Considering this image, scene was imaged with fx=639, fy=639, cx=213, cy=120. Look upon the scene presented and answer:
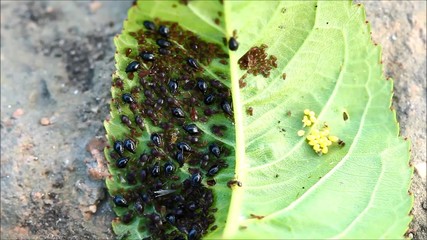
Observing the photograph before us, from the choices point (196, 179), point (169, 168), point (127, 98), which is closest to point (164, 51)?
point (127, 98)

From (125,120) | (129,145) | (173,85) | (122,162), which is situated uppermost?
(173,85)

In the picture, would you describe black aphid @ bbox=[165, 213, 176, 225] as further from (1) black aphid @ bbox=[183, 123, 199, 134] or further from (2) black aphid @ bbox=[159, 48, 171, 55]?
(2) black aphid @ bbox=[159, 48, 171, 55]

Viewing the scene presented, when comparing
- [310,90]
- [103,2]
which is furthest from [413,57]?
[103,2]

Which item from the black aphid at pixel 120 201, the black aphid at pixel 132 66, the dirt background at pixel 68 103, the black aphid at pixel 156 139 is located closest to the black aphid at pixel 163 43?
the black aphid at pixel 132 66

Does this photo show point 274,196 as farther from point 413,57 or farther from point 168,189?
point 413,57

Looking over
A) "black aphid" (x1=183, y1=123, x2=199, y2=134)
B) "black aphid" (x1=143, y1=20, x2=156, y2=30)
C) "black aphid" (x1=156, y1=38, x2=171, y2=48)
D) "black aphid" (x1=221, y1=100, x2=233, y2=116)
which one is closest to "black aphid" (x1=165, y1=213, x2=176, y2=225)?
"black aphid" (x1=183, y1=123, x2=199, y2=134)

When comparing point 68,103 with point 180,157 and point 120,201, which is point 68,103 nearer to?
point 120,201
